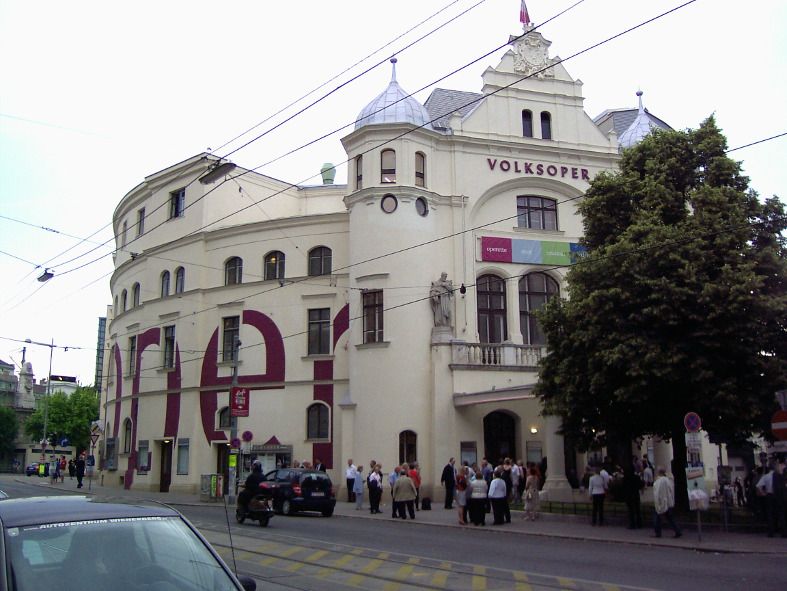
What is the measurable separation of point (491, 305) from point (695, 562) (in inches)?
808

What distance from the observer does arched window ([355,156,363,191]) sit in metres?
33.9

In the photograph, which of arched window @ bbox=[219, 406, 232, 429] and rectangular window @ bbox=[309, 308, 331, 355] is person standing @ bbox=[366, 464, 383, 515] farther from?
arched window @ bbox=[219, 406, 232, 429]

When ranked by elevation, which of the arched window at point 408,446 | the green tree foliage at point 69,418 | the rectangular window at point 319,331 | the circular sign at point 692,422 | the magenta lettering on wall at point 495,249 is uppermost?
the magenta lettering on wall at point 495,249

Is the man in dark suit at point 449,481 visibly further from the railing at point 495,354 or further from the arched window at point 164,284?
the arched window at point 164,284

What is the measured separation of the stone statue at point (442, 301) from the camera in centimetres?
3200

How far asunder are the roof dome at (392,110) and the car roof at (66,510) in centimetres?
2959

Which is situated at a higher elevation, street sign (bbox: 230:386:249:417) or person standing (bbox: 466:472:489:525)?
street sign (bbox: 230:386:249:417)

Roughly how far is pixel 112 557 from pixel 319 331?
30883 millimetres

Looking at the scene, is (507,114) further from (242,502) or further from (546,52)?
(242,502)

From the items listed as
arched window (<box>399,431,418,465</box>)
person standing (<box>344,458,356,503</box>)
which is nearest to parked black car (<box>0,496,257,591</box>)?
person standing (<box>344,458,356,503</box>)

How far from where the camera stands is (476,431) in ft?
104

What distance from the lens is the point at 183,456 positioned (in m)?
37.2

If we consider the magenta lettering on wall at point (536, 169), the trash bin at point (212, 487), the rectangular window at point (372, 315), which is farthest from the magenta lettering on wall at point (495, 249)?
the trash bin at point (212, 487)

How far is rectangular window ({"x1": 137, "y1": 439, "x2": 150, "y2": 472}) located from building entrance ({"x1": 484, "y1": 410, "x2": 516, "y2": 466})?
17.9 metres
